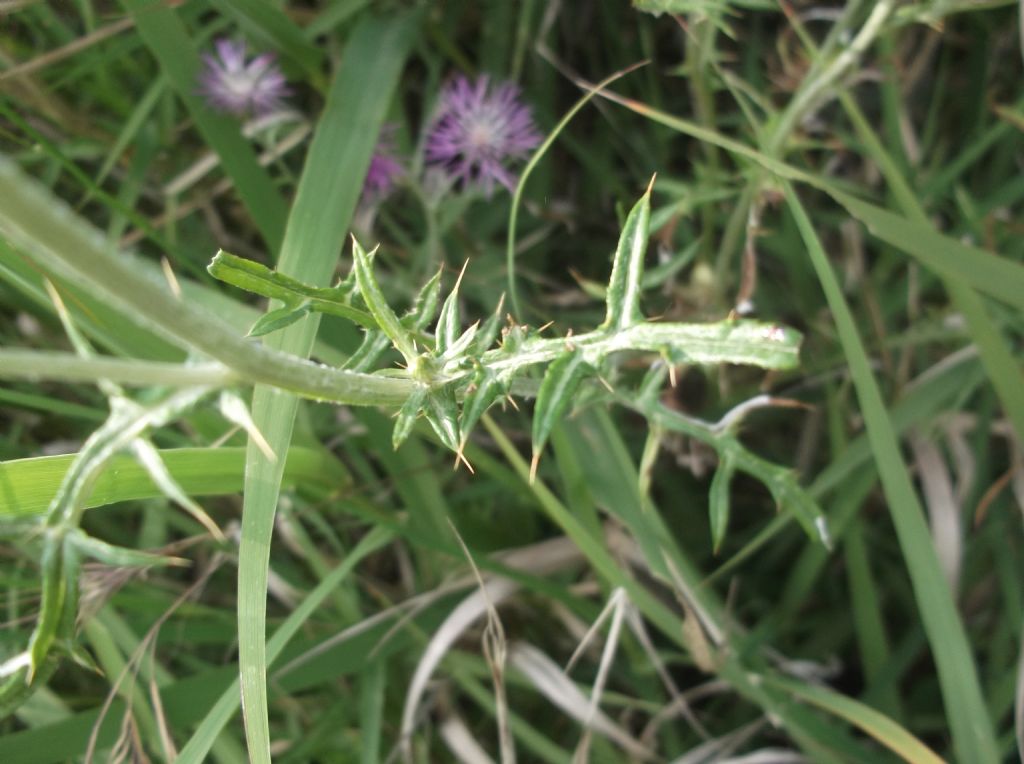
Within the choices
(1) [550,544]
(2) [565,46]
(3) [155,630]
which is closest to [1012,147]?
(2) [565,46]

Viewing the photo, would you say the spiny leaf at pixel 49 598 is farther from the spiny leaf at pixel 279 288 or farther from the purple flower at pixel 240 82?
the purple flower at pixel 240 82

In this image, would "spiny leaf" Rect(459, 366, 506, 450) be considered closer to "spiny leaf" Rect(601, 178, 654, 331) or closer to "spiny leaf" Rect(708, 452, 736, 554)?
"spiny leaf" Rect(601, 178, 654, 331)

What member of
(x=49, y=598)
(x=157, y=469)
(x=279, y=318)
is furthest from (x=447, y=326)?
(x=49, y=598)

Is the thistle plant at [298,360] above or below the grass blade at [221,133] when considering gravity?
below

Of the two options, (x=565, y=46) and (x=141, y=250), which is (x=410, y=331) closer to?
(x=141, y=250)

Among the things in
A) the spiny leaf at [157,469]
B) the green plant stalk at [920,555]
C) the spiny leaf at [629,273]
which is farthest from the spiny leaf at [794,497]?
the spiny leaf at [157,469]

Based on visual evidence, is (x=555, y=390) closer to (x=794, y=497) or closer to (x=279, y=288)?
(x=279, y=288)
